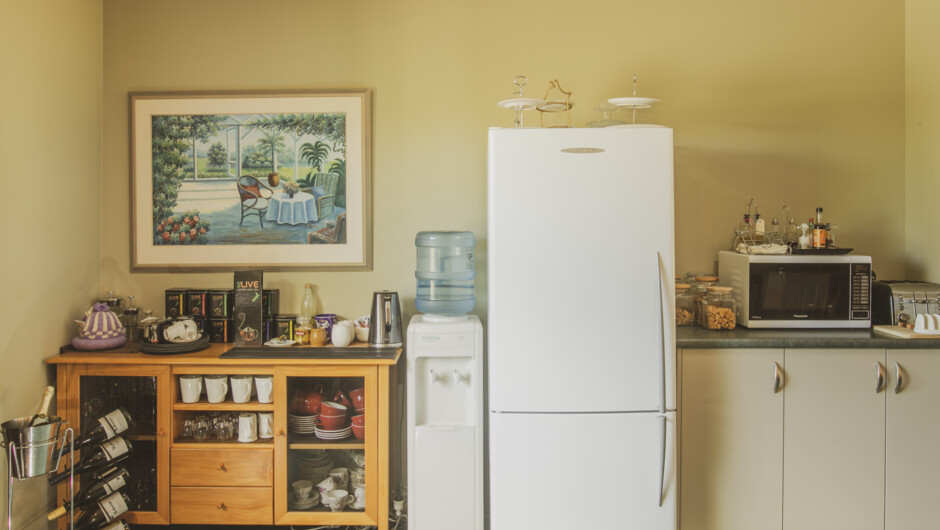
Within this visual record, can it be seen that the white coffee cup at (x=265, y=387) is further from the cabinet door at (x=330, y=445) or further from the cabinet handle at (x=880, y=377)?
the cabinet handle at (x=880, y=377)

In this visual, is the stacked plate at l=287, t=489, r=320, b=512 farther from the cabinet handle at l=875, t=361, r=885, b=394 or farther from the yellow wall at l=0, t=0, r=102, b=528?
the cabinet handle at l=875, t=361, r=885, b=394

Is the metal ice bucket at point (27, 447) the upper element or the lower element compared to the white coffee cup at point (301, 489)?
upper

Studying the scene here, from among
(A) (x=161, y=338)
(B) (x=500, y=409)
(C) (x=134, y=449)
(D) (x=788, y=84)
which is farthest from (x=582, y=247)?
(C) (x=134, y=449)

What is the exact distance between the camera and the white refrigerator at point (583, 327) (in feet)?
7.63

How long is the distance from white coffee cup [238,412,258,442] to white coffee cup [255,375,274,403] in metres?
0.10

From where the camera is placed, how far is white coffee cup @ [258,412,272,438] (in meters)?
2.65

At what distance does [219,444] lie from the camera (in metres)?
2.62

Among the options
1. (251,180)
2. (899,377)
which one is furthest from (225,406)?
(899,377)

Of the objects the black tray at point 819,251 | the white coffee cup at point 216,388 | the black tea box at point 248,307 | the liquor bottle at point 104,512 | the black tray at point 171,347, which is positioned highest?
the black tray at point 819,251

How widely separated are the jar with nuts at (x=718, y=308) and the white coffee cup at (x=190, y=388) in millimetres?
2279

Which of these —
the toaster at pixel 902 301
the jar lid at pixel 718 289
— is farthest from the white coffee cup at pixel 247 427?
the toaster at pixel 902 301

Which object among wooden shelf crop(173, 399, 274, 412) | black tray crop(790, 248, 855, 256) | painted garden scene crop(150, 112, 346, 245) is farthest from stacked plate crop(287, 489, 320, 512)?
black tray crop(790, 248, 855, 256)

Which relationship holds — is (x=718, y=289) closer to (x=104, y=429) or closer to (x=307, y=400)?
(x=307, y=400)

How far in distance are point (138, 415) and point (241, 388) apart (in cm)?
47
